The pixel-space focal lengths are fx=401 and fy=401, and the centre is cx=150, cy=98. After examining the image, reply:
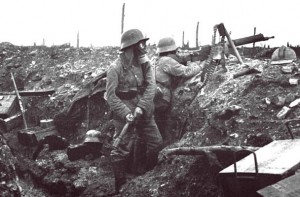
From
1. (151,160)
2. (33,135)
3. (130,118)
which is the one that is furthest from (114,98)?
(33,135)

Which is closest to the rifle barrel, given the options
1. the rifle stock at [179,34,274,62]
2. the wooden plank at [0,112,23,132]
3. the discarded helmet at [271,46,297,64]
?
the rifle stock at [179,34,274,62]

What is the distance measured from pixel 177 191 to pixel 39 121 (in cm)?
586

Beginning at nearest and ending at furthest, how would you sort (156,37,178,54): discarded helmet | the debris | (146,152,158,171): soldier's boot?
the debris
(146,152,158,171): soldier's boot
(156,37,178,54): discarded helmet

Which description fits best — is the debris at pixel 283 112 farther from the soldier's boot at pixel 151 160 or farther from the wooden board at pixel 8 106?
the wooden board at pixel 8 106

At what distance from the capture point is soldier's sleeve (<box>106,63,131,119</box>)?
21.8 feet

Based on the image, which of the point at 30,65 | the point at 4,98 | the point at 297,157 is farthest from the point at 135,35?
the point at 30,65

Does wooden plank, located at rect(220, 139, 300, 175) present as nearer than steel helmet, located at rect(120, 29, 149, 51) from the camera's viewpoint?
Yes

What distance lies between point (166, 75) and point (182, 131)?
123 centimetres

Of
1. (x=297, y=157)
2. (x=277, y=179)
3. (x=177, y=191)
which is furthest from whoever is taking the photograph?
(x=177, y=191)

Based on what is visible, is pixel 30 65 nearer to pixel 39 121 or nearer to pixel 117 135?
pixel 39 121

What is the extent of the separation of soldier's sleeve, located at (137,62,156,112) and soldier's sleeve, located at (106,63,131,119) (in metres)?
0.32

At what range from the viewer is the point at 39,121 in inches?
408

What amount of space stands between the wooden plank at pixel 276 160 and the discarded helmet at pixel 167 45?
4.08 m

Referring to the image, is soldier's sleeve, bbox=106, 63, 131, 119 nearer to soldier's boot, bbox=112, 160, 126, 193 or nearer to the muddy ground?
soldier's boot, bbox=112, 160, 126, 193
